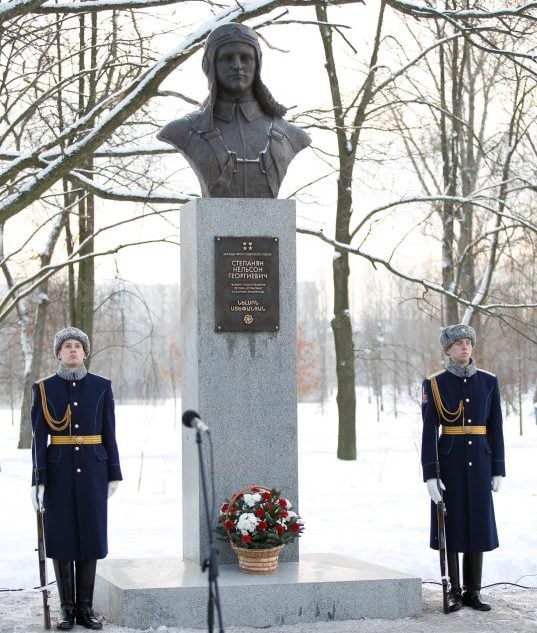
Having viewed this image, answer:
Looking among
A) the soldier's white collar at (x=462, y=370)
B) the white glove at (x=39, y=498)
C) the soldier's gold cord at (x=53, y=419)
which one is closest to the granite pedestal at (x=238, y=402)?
the white glove at (x=39, y=498)

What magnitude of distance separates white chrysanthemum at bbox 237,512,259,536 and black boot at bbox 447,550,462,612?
129cm

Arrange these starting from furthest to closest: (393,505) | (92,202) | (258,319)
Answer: (92,202), (393,505), (258,319)

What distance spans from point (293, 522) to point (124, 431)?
73.2ft

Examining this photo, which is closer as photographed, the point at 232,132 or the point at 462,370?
the point at 462,370

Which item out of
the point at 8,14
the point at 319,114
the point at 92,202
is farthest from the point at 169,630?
the point at 92,202

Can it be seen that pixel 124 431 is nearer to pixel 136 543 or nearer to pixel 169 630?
pixel 136 543

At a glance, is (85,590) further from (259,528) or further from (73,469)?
(259,528)

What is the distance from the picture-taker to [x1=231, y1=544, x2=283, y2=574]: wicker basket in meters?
6.49

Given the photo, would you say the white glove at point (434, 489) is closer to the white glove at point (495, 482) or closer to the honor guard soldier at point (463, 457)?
the honor guard soldier at point (463, 457)

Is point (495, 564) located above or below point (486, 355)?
below

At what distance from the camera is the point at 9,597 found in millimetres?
7289

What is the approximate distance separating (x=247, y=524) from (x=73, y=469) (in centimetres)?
110

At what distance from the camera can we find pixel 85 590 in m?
6.30

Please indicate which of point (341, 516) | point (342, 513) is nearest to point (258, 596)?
point (341, 516)
